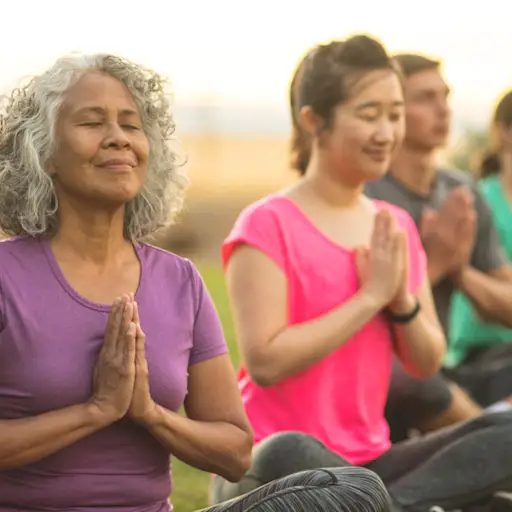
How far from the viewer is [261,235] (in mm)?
4211

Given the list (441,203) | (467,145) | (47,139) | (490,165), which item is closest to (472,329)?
(441,203)

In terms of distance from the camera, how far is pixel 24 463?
124 inches

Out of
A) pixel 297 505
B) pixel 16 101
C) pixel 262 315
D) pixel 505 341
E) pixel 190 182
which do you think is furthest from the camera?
pixel 505 341

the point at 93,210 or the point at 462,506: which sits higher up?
the point at 93,210

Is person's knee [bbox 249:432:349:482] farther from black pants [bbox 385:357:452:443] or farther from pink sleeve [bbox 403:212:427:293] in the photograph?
black pants [bbox 385:357:452:443]

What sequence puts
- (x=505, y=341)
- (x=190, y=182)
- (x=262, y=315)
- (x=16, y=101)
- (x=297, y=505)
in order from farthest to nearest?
1. (x=505, y=341)
2. (x=262, y=315)
3. (x=190, y=182)
4. (x=16, y=101)
5. (x=297, y=505)

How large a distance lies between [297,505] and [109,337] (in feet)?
1.78

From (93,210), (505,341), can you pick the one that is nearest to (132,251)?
(93,210)

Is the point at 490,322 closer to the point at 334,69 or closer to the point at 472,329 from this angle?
the point at 472,329

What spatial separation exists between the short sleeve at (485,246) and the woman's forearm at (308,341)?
161 centimetres

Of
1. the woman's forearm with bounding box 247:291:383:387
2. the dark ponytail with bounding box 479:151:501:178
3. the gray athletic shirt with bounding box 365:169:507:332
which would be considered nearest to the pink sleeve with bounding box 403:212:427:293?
the woman's forearm with bounding box 247:291:383:387

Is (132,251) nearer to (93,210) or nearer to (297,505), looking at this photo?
(93,210)

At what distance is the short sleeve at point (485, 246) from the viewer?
570 centimetres

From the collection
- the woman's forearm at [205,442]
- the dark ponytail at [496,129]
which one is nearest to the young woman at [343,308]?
the woman's forearm at [205,442]
